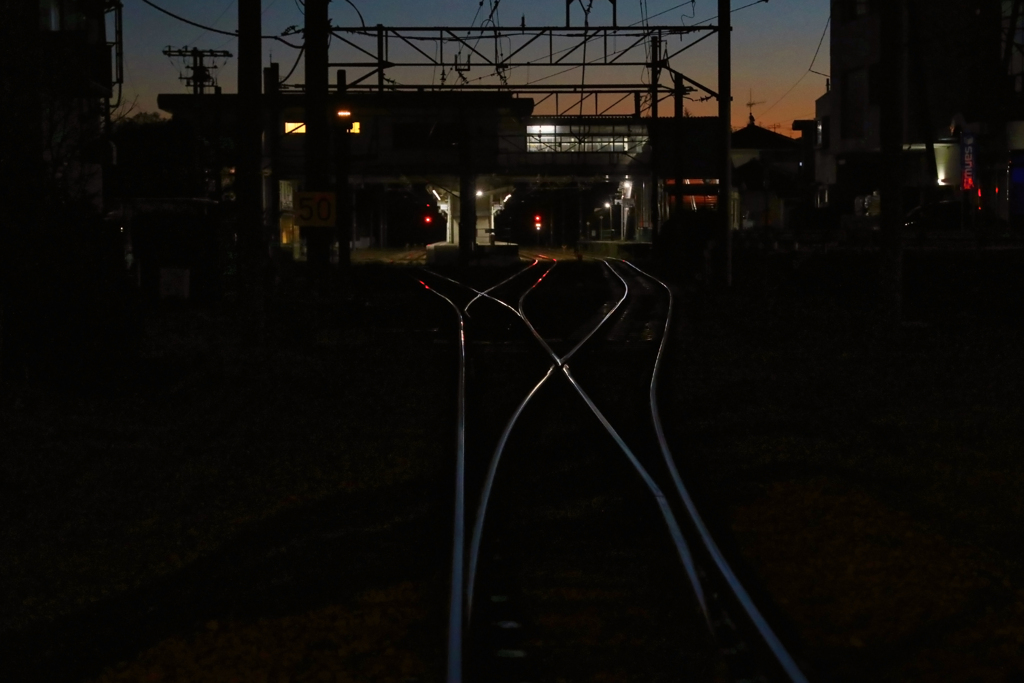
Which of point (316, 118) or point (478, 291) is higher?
point (316, 118)

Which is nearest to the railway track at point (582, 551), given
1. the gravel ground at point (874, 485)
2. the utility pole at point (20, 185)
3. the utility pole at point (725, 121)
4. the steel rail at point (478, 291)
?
the gravel ground at point (874, 485)

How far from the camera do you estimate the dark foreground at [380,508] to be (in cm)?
570

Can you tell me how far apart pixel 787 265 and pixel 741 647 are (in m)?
32.9

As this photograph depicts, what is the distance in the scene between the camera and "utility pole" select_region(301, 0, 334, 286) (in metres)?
24.6

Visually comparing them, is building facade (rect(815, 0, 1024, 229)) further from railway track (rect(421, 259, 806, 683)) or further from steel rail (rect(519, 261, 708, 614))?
steel rail (rect(519, 261, 708, 614))

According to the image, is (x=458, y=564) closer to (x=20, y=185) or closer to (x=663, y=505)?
(x=663, y=505)

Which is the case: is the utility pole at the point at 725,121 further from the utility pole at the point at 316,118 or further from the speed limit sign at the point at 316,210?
the speed limit sign at the point at 316,210

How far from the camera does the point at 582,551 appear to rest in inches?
285

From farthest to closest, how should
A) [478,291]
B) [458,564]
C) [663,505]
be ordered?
[478,291]
[663,505]
[458,564]

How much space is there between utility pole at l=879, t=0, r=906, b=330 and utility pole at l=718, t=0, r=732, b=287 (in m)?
12.3

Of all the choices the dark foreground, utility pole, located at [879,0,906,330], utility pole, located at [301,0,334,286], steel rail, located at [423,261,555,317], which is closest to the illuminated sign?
steel rail, located at [423,261,555,317]

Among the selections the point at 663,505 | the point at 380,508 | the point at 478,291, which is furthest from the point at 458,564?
the point at 478,291

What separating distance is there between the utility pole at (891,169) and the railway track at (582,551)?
19.4 feet

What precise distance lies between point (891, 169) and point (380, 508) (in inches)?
523
